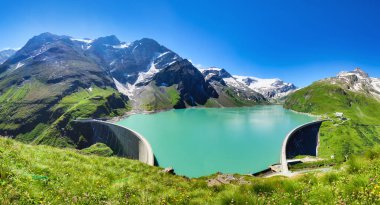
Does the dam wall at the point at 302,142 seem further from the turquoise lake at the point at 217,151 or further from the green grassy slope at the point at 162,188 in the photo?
the green grassy slope at the point at 162,188

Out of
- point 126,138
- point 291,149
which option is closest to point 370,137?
point 291,149

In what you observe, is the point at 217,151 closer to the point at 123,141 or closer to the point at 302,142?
the point at 123,141

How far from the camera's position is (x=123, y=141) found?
116750mm

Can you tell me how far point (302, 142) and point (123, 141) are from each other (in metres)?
90.5

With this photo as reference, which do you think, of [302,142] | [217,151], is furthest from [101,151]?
[302,142]

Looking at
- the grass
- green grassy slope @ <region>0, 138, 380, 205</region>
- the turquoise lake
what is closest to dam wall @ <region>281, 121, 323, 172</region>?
the turquoise lake

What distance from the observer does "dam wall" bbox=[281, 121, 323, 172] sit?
106 m

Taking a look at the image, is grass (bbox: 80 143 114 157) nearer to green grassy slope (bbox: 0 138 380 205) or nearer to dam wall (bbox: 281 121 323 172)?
dam wall (bbox: 281 121 323 172)

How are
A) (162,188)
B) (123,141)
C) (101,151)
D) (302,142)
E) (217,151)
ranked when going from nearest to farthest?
1. (162,188)
2. (217,151)
3. (123,141)
4. (302,142)
5. (101,151)

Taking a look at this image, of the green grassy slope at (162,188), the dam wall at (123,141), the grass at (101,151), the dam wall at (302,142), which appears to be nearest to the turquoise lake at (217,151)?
the dam wall at (302,142)

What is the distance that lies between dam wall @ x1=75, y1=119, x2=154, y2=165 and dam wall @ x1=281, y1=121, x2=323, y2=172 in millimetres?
46712

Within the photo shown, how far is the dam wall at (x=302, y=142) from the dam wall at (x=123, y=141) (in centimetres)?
4671

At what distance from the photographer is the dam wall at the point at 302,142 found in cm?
10609

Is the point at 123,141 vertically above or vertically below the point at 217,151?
below
